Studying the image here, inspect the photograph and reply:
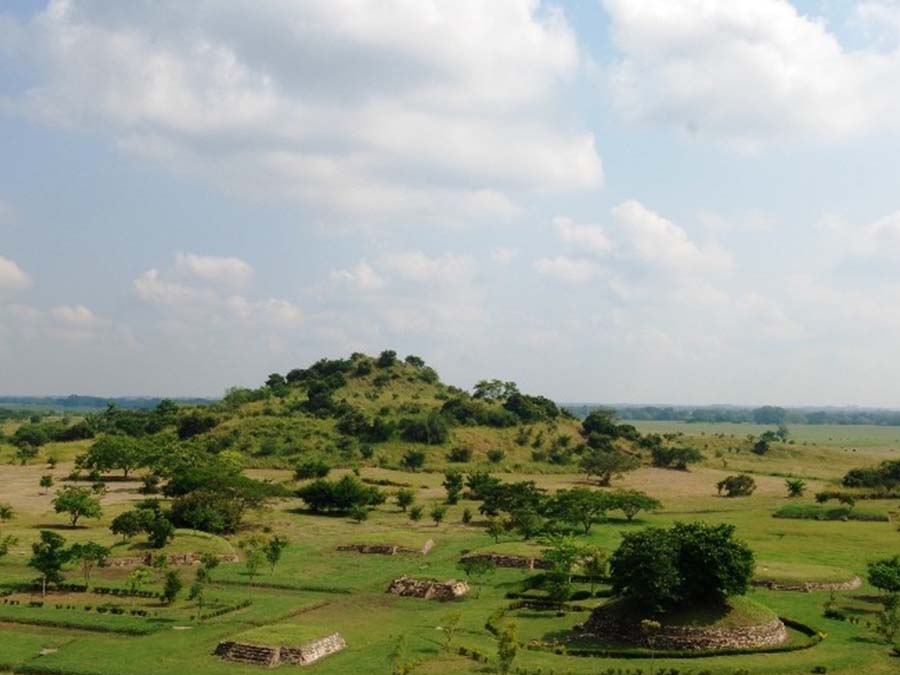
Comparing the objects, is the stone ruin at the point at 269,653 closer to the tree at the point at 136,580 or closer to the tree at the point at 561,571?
the tree at the point at 136,580

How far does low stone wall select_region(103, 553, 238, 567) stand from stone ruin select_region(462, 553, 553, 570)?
68.1ft

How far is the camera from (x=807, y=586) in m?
61.2

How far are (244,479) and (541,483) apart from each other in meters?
56.9

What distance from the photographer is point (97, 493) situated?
105688 millimetres

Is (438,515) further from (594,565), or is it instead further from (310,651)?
(310,651)

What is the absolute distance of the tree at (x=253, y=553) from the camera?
6348 centimetres

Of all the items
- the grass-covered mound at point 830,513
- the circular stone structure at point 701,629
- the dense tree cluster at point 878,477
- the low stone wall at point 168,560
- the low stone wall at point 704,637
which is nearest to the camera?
the low stone wall at point 704,637

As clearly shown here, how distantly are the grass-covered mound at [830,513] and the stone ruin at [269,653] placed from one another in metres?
70.5

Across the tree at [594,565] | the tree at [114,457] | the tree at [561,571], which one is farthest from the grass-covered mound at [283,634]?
the tree at [114,457]

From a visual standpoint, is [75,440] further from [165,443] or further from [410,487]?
[410,487]

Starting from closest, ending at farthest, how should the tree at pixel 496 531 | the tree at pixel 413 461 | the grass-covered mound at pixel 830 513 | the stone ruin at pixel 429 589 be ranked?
1. the stone ruin at pixel 429 589
2. the tree at pixel 496 531
3. the grass-covered mound at pixel 830 513
4. the tree at pixel 413 461

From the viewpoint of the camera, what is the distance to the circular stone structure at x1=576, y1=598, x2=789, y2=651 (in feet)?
154

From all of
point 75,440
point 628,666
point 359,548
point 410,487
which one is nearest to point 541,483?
point 410,487

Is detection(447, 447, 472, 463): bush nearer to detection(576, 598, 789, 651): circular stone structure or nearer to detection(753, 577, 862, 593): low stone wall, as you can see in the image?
detection(753, 577, 862, 593): low stone wall
